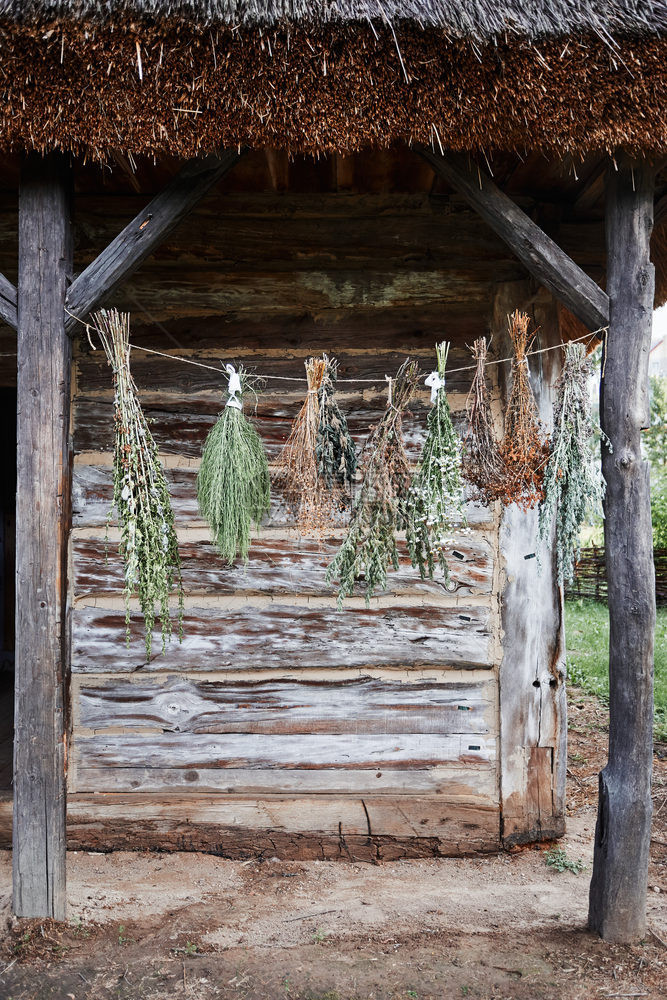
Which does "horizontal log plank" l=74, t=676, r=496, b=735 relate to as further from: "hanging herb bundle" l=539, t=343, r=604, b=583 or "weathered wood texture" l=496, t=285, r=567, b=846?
"hanging herb bundle" l=539, t=343, r=604, b=583

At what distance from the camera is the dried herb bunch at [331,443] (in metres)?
2.52

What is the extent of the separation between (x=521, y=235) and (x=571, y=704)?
14.1 ft

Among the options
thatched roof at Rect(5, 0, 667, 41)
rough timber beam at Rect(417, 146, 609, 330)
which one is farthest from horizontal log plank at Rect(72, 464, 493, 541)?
thatched roof at Rect(5, 0, 667, 41)

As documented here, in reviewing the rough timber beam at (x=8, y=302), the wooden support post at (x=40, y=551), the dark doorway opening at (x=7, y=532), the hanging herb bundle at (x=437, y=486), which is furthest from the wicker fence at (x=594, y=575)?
the rough timber beam at (x=8, y=302)

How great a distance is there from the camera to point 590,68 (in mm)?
2217

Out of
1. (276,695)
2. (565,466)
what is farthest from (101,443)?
(565,466)

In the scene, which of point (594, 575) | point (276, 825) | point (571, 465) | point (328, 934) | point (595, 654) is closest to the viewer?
point (571, 465)

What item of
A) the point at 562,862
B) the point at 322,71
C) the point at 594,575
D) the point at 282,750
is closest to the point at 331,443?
the point at 322,71

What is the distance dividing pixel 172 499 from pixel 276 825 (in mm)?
1657

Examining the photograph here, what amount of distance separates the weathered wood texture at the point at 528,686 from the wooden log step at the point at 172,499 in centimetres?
24

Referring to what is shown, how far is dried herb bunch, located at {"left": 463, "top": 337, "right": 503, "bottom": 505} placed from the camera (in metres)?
2.50

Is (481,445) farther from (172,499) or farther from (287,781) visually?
(287,781)

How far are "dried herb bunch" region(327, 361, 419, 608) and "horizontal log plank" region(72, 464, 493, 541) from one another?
81 centimetres

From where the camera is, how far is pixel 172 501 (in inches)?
131
